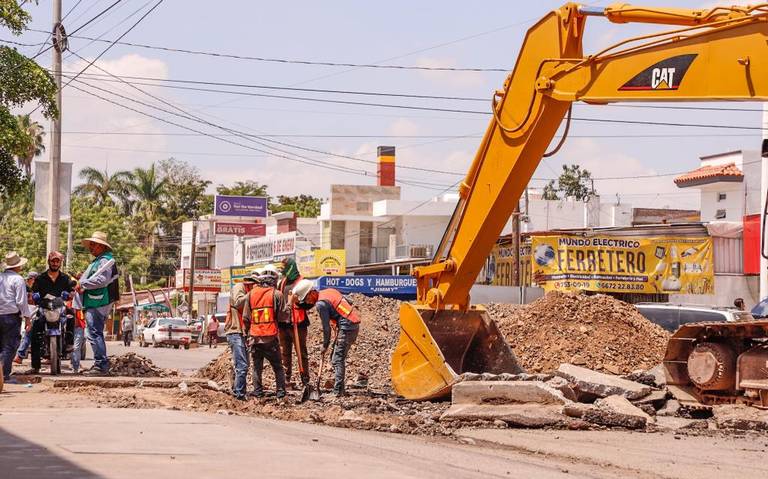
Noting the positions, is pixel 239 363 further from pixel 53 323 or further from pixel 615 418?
pixel 615 418

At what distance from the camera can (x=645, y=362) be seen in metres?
22.6

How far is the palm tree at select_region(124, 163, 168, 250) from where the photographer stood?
87.2 metres

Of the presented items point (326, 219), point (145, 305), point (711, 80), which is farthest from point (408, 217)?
point (711, 80)

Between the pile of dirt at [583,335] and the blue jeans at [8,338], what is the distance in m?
9.71

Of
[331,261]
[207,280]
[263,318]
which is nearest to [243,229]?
[207,280]

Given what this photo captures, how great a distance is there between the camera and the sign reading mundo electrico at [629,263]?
40.4m

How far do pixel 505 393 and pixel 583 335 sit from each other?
Answer: 9.85m

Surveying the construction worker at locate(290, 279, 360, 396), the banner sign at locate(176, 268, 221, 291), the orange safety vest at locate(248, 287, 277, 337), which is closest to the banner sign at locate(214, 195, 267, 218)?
the banner sign at locate(176, 268, 221, 291)

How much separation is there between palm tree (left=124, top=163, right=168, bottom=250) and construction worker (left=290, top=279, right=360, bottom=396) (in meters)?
73.0

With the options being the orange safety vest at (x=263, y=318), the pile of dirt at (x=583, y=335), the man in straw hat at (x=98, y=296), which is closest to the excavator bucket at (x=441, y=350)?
the orange safety vest at (x=263, y=318)

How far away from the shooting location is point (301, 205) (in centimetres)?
9600

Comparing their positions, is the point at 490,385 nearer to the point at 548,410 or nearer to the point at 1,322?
the point at 548,410

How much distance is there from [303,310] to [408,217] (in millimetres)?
50134

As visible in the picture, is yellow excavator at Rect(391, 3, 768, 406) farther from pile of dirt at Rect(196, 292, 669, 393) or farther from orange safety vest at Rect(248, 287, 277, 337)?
pile of dirt at Rect(196, 292, 669, 393)
